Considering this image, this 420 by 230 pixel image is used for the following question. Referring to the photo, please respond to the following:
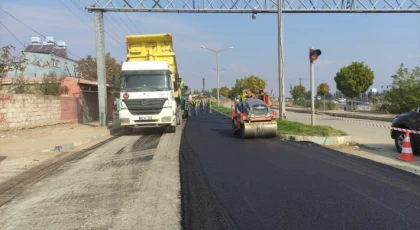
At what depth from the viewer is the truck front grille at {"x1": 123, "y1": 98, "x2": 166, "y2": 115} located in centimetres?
1474

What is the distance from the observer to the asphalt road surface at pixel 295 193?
4520 mm

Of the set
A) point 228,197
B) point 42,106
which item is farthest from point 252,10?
point 228,197

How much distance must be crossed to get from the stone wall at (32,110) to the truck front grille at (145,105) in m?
5.70

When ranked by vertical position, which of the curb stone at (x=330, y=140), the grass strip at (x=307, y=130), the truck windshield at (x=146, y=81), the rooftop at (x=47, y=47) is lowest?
the curb stone at (x=330, y=140)

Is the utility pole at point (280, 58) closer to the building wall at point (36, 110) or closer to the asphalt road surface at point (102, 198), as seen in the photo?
the asphalt road surface at point (102, 198)

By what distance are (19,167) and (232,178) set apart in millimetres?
5385

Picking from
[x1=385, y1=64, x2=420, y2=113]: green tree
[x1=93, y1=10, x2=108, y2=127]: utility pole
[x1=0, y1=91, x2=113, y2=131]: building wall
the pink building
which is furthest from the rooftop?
[x1=385, y1=64, x2=420, y2=113]: green tree

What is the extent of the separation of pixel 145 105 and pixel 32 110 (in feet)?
23.4

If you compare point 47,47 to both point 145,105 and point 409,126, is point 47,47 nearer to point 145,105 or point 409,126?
point 145,105

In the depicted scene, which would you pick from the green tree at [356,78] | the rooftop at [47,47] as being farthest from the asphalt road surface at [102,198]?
the rooftop at [47,47]

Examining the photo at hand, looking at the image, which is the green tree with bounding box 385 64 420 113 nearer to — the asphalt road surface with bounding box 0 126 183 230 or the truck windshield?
the truck windshield

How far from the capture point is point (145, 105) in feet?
48.4

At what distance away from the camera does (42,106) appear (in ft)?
63.2

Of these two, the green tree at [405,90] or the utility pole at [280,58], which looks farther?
the green tree at [405,90]
